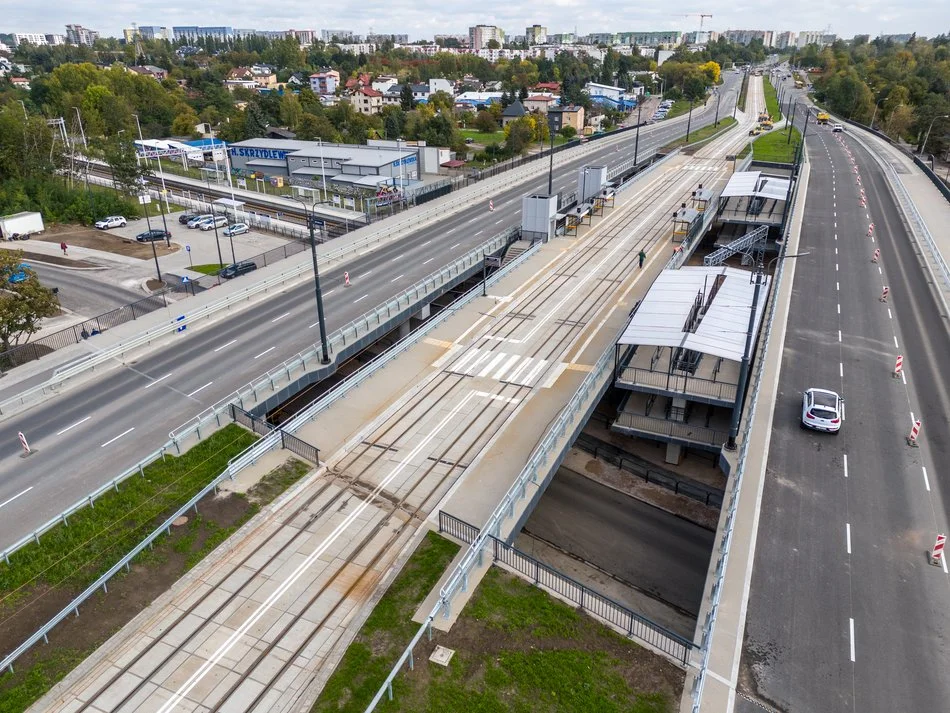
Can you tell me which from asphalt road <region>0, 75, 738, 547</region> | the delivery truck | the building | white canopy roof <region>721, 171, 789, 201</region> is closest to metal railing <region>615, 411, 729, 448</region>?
asphalt road <region>0, 75, 738, 547</region>

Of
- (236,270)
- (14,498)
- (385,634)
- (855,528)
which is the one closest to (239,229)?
(236,270)

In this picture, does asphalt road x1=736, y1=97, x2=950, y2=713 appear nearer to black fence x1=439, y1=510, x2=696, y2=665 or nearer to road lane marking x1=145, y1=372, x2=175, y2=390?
black fence x1=439, y1=510, x2=696, y2=665

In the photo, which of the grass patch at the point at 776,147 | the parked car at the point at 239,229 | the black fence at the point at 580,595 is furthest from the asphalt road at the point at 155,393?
the grass patch at the point at 776,147

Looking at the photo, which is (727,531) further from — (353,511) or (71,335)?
(71,335)

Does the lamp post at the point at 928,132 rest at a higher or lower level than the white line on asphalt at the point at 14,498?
higher

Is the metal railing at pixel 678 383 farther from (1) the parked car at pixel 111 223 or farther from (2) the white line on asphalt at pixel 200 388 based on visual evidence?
(1) the parked car at pixel 111 223

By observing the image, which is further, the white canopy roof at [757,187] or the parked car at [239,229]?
the parked car at [239,229]
